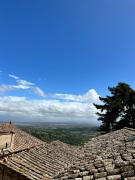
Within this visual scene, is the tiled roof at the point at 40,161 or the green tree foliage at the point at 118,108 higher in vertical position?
the green tree foliage at the point at 118,108

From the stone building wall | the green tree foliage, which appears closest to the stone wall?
the stone building wall

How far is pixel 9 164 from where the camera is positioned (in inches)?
469

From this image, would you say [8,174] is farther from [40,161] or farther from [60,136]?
[60,136]

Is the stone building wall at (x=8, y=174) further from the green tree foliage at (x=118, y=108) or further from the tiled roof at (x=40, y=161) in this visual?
the green tree foliage at (x=118, y=108)

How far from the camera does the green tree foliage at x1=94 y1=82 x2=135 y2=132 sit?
120ft

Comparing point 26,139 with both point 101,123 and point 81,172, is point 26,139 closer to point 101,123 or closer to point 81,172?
point 101,123

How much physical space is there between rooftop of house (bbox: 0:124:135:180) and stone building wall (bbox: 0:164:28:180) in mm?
144

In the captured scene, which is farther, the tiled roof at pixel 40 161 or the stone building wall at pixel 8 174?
the tiled roof at pixel 40 161

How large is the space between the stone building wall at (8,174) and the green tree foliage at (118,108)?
27.1 meters

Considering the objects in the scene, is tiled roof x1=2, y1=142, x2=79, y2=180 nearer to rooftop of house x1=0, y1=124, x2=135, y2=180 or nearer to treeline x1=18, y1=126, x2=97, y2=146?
rooftop of house x1=0, y1=124, x2=135, y2=180

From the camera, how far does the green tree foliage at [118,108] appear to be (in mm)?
36688

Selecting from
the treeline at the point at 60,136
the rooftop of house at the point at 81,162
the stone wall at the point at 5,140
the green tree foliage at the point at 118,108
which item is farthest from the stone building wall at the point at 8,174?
the green tree foliage at the point at 118,108

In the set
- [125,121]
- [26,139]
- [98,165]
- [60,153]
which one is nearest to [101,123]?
[125,121]

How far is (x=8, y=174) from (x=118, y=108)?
90.9 ft
